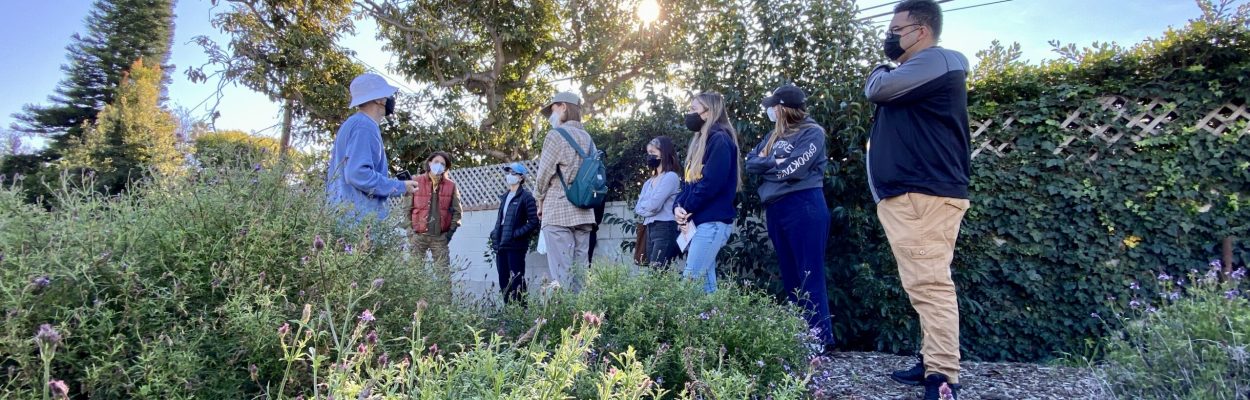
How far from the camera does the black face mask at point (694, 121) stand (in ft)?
14.1

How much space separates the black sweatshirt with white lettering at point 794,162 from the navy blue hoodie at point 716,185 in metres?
0.23

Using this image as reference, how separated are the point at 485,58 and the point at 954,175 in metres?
10.4

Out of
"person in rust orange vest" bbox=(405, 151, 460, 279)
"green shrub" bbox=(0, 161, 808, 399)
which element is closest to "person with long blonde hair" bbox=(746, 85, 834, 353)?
"green shrub" bbox=(0, 161, 808, 399)

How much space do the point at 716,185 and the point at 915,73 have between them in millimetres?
1463

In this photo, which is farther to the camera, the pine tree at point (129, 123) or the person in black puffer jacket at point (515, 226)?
the pine tree at point (129, 123)

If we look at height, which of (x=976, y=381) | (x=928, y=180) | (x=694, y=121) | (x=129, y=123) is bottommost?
(x=976, y=381)

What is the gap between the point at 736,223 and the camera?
15.7ft

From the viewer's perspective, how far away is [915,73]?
9.07ft

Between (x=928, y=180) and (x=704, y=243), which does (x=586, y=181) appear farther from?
(x=928, y=180)

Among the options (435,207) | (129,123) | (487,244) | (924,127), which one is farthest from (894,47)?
(129,123)

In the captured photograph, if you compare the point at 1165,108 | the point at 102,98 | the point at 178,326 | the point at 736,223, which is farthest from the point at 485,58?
the point at 102,98

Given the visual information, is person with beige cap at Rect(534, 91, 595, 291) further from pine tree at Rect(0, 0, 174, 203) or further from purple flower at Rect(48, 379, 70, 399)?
pine tree at Rect(0, 0, 174, 203)

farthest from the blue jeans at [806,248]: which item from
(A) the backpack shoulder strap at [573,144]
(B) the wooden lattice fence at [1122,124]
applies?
(A) the backpack shoulder strap at [573,144]

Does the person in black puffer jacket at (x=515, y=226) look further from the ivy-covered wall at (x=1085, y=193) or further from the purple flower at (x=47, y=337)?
the purple flower at (x=47, y=337)
